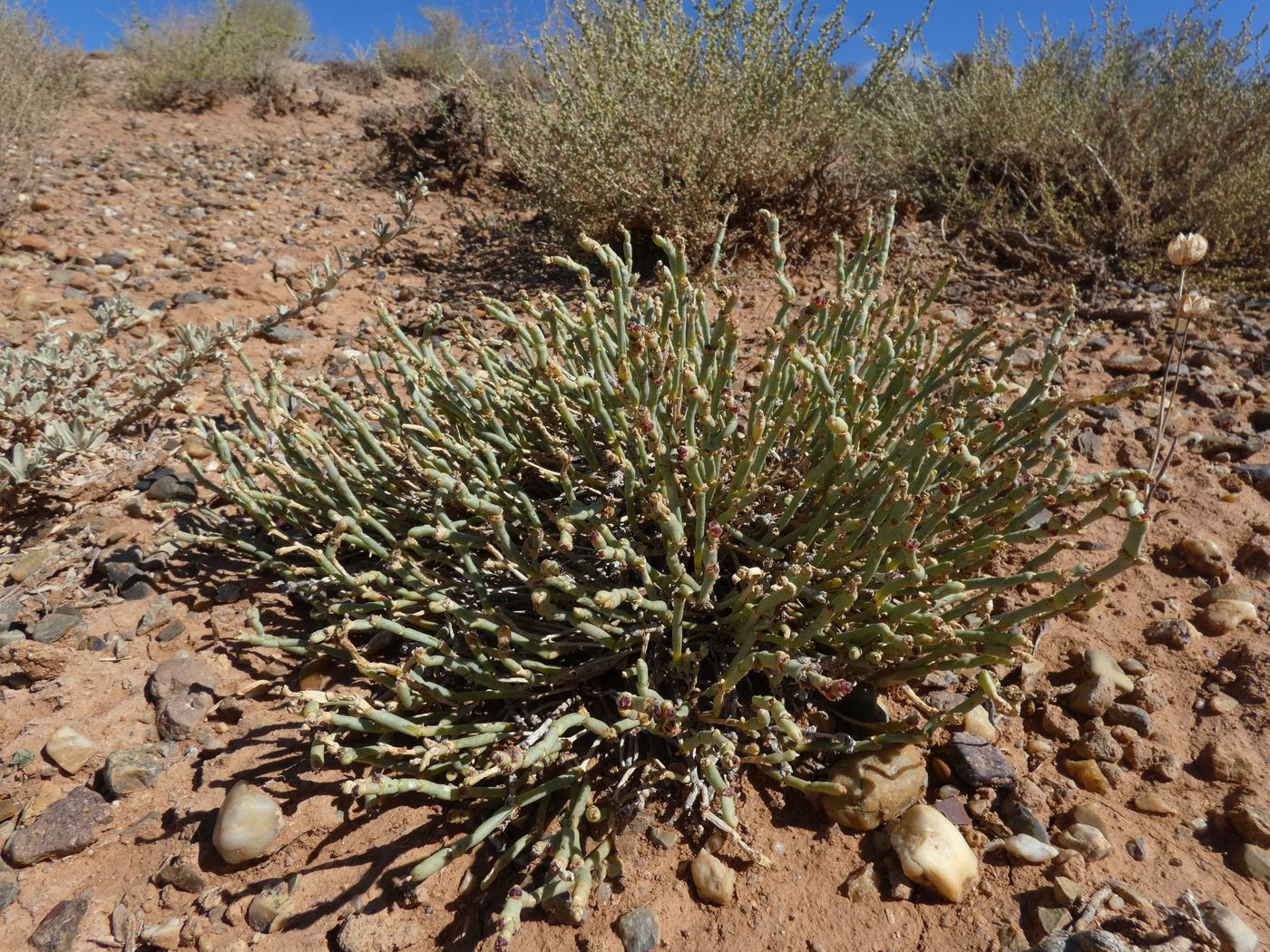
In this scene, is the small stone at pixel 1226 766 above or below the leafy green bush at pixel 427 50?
below

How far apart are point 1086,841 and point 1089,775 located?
0.21 metres

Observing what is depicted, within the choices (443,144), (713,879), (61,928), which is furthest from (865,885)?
(443,144)

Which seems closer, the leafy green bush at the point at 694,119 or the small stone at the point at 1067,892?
the small stone at the point at 1067,892

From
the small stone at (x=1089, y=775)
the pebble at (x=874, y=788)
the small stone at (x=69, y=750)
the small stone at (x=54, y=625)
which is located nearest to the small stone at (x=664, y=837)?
the pebble at (x=874, y=788)

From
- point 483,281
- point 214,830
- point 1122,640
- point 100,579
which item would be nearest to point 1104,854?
point 1122,640

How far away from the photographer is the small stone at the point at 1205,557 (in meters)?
2.16

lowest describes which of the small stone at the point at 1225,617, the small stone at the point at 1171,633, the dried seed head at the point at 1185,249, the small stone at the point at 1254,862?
the small stone at the point at 1254,862

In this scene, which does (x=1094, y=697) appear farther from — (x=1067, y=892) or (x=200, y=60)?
(x=200, y=60)

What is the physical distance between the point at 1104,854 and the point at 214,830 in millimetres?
1881

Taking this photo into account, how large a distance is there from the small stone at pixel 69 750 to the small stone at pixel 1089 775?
7.66 ft

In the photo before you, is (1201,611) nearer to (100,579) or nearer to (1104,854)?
(1104,854)

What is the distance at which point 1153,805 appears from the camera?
63.2 inches

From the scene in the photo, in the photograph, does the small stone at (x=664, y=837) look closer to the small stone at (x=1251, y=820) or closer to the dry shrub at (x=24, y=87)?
the small stone at (x=1251, y=820)

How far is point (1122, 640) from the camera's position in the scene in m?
2.01
